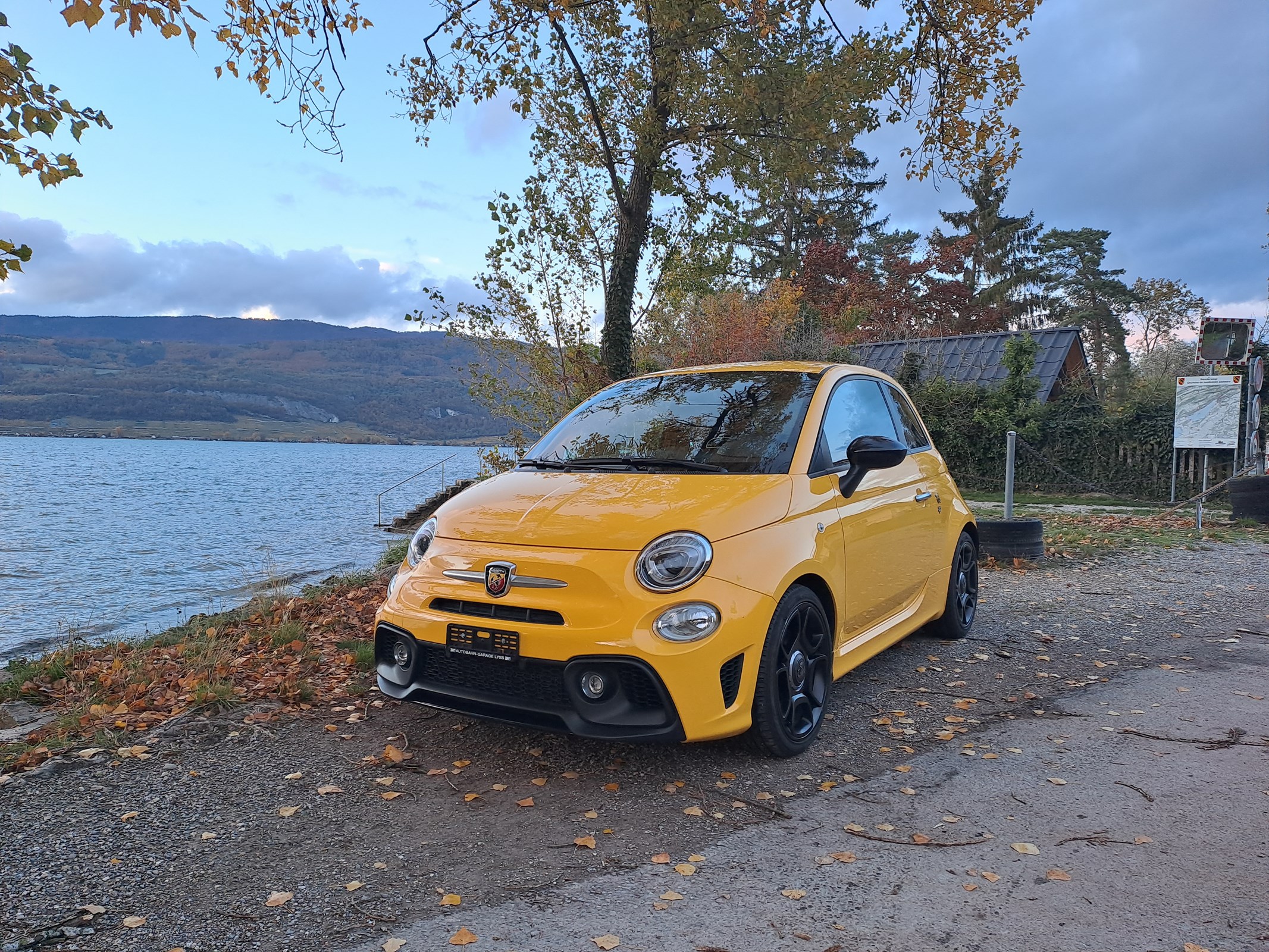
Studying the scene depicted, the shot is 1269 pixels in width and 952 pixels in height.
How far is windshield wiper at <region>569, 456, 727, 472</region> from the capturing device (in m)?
4.11

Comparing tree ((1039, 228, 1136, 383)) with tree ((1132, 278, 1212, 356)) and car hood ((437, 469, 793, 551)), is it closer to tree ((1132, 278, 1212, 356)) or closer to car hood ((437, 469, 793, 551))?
tree ((1132, 278, 1212, 356))

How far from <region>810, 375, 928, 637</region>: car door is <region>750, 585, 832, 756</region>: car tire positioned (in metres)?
0.30

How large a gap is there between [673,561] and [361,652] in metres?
3.05

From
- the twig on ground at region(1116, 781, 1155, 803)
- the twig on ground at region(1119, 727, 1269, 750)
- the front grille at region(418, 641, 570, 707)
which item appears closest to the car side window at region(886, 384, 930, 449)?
the twig on ground at region(1119, 727, 1269, 750)

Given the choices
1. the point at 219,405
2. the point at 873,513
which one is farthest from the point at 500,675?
the point at 219,405

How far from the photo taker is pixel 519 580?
11.5ft

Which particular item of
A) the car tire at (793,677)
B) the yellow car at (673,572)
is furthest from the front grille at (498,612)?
the car tire at (793,677)

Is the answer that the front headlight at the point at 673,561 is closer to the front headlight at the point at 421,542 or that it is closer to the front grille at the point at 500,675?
the front grille at the point at 500,675

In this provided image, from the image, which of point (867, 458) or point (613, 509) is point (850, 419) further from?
point (613, 509)

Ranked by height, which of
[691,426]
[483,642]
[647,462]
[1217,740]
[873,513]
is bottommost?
[1217,740]

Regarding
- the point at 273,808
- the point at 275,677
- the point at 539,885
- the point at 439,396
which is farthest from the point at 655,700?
the point at 439,396

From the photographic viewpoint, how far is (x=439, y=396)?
6393 inches

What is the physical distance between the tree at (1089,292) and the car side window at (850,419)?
46.3 m

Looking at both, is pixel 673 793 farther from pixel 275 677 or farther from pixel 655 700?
pixel 275 677
